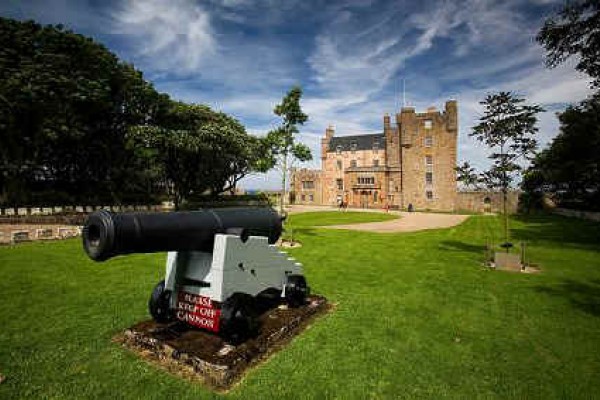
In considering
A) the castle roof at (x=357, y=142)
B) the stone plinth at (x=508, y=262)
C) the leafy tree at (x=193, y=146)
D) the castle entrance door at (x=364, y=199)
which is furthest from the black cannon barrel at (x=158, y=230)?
the castle roof at (x=357, y=142)

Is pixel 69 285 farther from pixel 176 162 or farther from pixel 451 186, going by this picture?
pixel 451 186

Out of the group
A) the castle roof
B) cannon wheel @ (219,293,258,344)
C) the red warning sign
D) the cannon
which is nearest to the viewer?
the cannon

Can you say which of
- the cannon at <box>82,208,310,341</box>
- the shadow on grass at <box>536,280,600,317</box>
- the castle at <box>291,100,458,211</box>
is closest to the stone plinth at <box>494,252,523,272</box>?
the shadow on grass at <box>536,280,600,317</box>

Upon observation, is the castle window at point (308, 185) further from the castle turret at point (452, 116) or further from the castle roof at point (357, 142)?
the castle turret at point (452, 116)

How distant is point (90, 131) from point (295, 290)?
27.8 meters

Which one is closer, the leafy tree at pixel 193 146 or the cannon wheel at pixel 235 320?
the cannon wheel at pixel 235 320

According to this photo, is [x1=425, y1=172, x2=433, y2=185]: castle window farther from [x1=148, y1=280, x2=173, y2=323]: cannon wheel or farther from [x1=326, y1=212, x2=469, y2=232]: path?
[x1=148, y1=280, x2=173, y2=323]: cannon wheel

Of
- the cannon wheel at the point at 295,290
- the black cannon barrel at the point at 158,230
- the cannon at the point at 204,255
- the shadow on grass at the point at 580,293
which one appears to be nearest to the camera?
the black cannon barrel at the point at 158,230

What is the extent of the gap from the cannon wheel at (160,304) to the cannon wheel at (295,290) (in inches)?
82.9

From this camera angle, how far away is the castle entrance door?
55.5 meters

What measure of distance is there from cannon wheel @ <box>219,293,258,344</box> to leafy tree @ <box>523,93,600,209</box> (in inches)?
482

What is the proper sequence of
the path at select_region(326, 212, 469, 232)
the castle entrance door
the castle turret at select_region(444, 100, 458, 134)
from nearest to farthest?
the path at select_region(326, 212, 469, 232)
the castle turret at select_region(444, 100, 458, 134)
the castle entrance door

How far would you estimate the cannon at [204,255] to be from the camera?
3658 mm

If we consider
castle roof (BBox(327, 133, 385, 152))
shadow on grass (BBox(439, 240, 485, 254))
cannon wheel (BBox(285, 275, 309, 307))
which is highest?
castle roof (BBox(327, 133, 385, 152))
